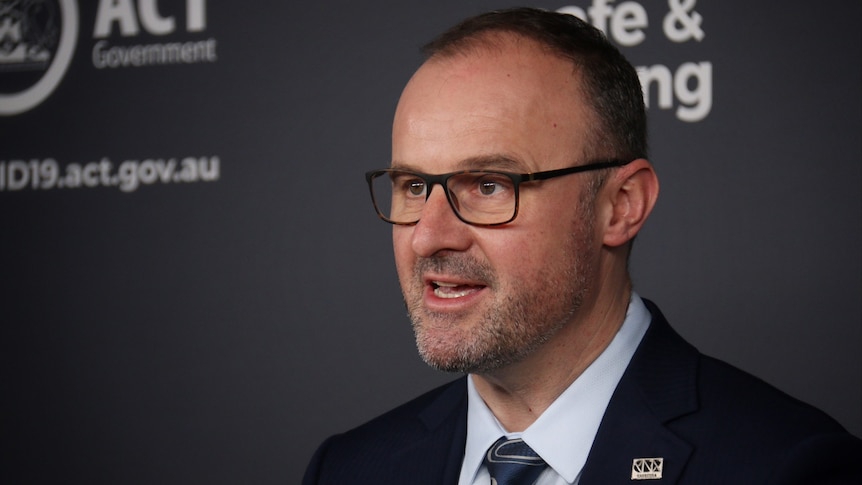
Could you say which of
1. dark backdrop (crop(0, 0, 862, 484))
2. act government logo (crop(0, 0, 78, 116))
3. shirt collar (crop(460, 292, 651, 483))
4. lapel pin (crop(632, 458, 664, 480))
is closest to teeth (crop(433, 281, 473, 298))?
shirt collar (crop(460, 292, 651, 483))

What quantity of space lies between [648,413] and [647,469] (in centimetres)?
10

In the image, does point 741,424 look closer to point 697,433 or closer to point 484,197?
point 697,433

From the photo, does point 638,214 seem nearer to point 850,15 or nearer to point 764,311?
point 764,311

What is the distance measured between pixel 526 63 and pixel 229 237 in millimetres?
1780

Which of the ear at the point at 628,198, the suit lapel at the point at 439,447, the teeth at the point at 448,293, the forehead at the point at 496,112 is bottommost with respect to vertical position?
the suit lapel at the point at 439,447

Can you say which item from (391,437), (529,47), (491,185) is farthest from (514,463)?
(529,47)

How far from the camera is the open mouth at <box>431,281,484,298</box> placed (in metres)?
1.77

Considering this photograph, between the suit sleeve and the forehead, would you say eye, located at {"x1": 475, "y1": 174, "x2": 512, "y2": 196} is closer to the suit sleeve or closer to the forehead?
the forehead

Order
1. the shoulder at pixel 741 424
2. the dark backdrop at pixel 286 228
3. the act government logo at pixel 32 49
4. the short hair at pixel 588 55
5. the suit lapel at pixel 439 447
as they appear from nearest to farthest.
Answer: the shoulder at pixel 741 424
the short hair at pixel 588 55
the suit lapel at pixel 439 447
the dark backdrop at pixel 286 228
the act government logo at pixel 32 49

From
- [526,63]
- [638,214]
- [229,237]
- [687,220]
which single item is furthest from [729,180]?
[229,237]

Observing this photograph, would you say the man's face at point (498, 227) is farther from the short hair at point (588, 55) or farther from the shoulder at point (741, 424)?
the shoulder at point (741, 424)

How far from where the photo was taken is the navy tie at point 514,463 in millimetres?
1820

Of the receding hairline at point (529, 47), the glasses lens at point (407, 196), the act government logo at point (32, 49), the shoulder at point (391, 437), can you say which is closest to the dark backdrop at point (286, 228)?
the act government logo at point (32, 49)

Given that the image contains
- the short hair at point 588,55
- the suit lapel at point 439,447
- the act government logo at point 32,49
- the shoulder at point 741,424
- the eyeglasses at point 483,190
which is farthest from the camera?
the act government logo at point 32,49
